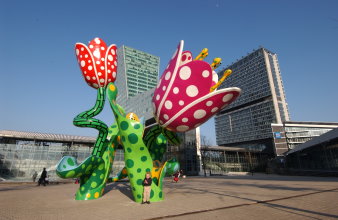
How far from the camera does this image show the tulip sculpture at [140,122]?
4850 millimetres

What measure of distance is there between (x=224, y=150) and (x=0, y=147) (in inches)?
1742

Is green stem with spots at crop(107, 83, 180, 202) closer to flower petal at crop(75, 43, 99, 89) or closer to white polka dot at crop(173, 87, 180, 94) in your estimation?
flower petal at crop(75, 43, 99, 89)

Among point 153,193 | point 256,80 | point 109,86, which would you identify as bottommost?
point 153,193

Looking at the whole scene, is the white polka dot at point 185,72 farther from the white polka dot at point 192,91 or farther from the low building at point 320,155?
the low building at point 320,155

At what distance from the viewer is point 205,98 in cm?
479

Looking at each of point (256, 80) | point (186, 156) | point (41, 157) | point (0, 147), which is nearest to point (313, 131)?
point (256, 80)

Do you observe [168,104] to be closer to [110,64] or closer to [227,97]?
[227,97]

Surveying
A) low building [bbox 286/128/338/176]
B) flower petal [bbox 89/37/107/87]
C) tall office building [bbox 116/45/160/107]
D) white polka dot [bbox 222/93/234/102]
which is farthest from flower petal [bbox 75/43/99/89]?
tall office building [bbox 116/45/160/107]

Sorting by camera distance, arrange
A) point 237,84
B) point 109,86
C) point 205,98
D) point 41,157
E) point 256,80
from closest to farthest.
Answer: point 205,98, point 109,86, point 41,157, point 256,80, point 237,84

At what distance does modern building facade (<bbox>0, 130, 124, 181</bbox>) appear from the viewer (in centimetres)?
2953

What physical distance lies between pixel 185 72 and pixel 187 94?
0.52 metres

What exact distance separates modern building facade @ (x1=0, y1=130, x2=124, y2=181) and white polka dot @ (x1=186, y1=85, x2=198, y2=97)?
1214 inches

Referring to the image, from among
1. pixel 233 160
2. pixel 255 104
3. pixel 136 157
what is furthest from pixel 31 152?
pixel 255 104

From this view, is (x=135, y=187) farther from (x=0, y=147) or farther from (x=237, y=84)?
(x=237, y=84)
